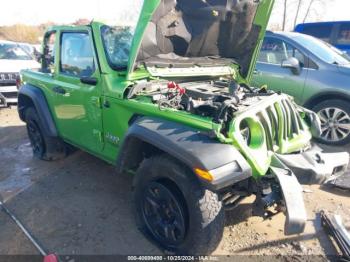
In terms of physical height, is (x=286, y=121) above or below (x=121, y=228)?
above

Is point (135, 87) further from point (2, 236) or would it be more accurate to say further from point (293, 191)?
point (2, 236)

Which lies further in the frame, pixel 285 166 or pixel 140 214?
pixel 140 214

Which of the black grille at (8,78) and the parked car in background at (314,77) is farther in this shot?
the black grille at (8,78)

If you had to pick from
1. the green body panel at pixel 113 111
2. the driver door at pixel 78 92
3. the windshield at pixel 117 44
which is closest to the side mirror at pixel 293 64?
the green body panel at pixel 113 111

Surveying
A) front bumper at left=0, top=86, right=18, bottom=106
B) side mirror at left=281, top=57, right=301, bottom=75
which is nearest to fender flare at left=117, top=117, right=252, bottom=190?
side mirror at left=281, top=57, right=301, bottom=75

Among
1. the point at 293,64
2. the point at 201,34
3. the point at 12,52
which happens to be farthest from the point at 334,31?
the point at 12,52

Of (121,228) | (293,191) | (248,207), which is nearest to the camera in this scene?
(293,191)

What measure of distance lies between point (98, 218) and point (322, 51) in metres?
4.62

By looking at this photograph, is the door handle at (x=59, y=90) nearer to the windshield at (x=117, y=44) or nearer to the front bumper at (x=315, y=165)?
the windshield at (x=117, y=44)

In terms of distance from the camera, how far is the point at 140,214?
2947mm

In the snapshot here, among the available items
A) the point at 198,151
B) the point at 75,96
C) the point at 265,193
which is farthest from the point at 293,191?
the point at 75,96

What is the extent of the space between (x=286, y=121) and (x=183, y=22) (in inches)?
62.1

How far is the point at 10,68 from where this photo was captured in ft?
26.2

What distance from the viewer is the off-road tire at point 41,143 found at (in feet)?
15.0
